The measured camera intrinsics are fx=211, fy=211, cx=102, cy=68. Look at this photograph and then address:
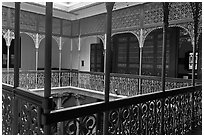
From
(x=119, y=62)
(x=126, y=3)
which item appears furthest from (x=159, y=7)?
(x=119, y=62)

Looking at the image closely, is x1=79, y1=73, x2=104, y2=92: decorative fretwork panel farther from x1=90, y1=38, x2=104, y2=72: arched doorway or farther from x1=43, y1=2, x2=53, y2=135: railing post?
x1=43, y1=2, x2=53, y2=135: railing post

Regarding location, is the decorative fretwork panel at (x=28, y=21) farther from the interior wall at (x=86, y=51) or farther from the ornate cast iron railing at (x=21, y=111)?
the ornate cast iron railing at (x=21, y=111)

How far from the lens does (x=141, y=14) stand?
23.9ft

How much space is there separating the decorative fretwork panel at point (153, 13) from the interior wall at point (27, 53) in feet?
19.5

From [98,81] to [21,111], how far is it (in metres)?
6.70

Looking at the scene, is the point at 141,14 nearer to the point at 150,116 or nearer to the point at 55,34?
the point at 55,34

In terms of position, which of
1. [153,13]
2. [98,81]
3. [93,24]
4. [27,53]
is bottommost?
[98,81]

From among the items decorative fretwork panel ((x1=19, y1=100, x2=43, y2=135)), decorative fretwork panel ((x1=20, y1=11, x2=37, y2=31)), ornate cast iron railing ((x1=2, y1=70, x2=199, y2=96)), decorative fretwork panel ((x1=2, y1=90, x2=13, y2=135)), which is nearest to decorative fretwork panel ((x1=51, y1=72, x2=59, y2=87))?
ornate cast iron railing ((x1=2, y1=70, x2=199, y2=96))

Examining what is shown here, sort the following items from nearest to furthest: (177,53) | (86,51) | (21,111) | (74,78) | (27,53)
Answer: (21,111), (177,53), (74,78), (27,53), (86,51)

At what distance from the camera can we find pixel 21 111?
1.94m

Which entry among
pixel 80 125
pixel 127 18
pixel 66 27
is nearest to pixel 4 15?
pixel 66 27

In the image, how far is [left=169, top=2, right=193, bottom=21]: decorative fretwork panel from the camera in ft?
19.6

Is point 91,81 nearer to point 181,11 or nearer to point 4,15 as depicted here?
point 4,15

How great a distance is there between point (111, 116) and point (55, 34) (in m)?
8.02
